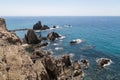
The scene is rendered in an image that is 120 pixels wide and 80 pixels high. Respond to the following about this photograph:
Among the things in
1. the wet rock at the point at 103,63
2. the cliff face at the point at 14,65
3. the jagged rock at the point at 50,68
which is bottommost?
the wet rock at the point at 103,63

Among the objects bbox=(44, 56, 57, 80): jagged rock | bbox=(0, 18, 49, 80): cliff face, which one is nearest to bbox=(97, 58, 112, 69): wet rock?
bbox=(44, 56, 57, 80): jagged rock

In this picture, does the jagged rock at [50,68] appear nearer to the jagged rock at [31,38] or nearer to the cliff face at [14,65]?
the cliff face at [14,65]

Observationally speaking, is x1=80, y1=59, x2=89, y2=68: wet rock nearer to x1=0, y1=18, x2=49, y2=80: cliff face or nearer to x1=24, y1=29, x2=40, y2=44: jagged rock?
x1=0, y1=18, x2=49, y2=80: cliff face

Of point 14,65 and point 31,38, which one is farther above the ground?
point 14,65

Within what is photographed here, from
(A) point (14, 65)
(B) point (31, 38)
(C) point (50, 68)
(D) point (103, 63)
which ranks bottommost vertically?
(D) point (103, 63)

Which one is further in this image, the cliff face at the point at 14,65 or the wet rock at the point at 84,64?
the wet rock at the point at 84,64

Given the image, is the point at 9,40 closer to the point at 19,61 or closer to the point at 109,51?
the point at 19,61

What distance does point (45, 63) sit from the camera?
33.9m

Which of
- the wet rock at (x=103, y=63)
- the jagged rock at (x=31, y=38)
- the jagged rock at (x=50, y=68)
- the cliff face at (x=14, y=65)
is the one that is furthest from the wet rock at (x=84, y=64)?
the jagged rock at (x=31, y=38)

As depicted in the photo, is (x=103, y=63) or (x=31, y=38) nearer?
(x=103, y=63)

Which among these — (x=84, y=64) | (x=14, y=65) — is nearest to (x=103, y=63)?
(x=84, y=64)

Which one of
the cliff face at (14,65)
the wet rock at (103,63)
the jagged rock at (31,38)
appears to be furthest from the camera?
the jagged rock at (31,38)

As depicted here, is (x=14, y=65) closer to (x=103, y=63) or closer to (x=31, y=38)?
(x=103, y=63)

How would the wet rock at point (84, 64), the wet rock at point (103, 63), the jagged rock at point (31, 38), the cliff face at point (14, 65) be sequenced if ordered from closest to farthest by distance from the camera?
the cliff face at point (14, 65) → the wet rock at point (84, 64) → the wet rock at point (103, 63) → the jagged rock at point (31, 38)
